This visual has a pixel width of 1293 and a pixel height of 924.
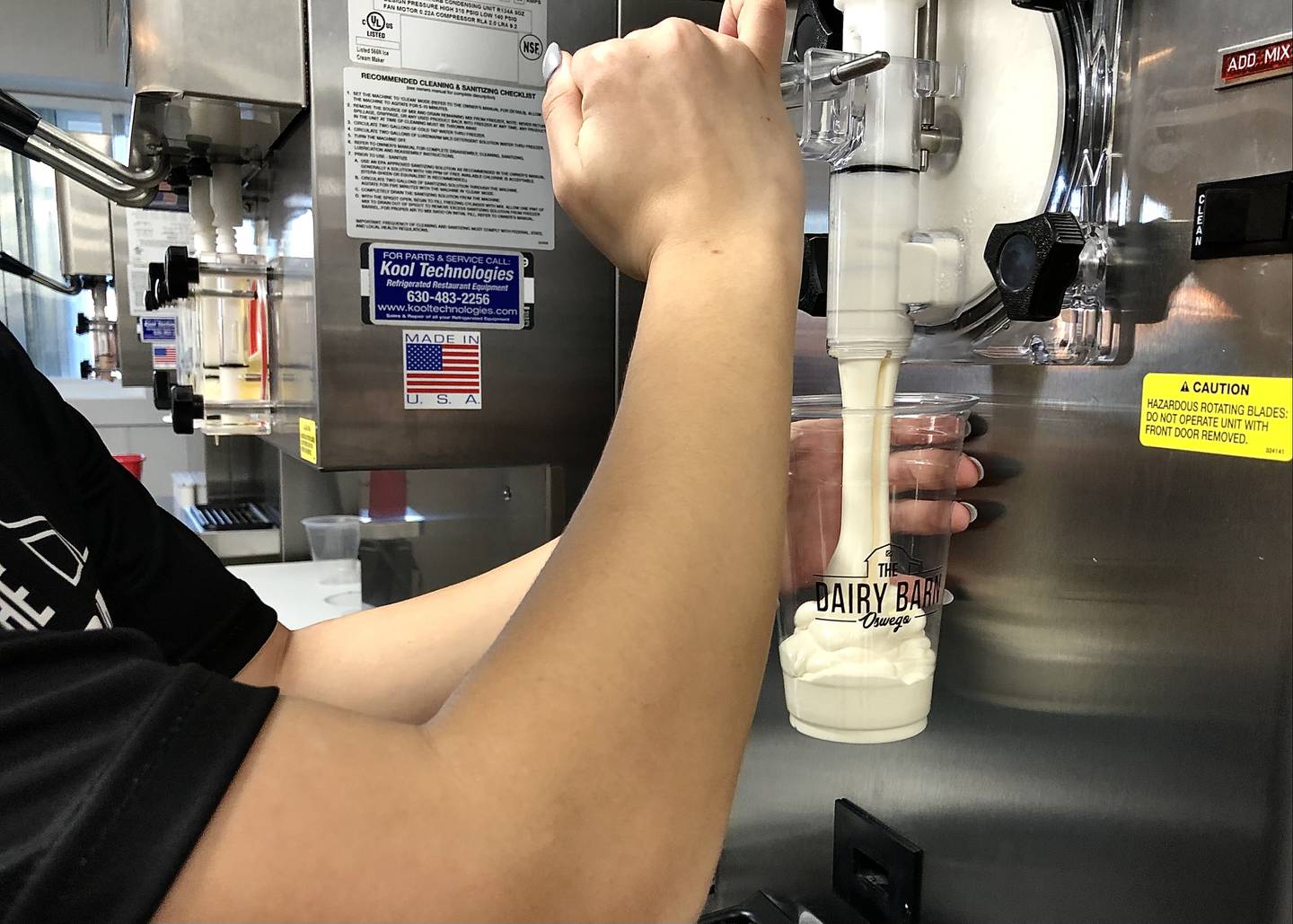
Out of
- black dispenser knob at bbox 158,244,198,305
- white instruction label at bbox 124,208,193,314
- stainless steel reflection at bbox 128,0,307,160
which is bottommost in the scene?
black dispenser knob at bbox 158,244,198,305

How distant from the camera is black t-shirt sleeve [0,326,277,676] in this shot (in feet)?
2.26

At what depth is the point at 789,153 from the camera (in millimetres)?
480

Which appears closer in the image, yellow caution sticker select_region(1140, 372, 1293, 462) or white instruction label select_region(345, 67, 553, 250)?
yellow caution sticker select_region(1140, 372, 1293, 462)

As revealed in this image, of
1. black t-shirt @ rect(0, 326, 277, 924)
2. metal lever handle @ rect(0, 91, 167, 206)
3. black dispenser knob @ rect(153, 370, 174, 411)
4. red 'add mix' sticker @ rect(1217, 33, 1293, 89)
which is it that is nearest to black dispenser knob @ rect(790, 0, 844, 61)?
red 'add mix' sticker @ rect(1217, 33, 1293, 89)

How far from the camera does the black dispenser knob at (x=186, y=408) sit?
1145mm

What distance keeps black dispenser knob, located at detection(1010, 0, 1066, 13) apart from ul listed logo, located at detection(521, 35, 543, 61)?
48 cm

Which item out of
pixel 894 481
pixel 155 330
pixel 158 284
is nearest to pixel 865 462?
pixel 894 481

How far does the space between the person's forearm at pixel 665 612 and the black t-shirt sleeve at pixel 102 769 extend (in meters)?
0.08

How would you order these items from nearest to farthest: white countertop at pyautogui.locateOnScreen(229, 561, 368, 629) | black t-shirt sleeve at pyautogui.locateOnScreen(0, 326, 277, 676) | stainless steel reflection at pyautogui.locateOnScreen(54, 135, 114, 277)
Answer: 1. black t-shirt sleeve at pyautogui.locateOnScreen(0, 326, 277, 676)
2. white countertop at pyautogui.locateOnScreen(229, 561, 368, 629)
3. stainless steel reflection at pyautogui.locateOnScreen(54, 135, 114, 277)

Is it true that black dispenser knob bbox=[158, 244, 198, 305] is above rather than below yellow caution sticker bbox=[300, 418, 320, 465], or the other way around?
above

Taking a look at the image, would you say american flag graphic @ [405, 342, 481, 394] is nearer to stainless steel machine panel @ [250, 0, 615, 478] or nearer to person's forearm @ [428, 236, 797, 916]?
stainless steel machine panel @ [250, 0, 615, 478]

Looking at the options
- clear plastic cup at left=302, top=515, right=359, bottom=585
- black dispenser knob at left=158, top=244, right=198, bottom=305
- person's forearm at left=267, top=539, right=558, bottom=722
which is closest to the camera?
person's forearm at left=267, top=539, right=558, bottom=722

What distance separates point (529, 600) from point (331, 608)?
155 cm

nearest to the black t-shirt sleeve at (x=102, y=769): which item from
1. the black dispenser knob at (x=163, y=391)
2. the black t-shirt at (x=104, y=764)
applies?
the black t-shirt at (x=104, y=764)
